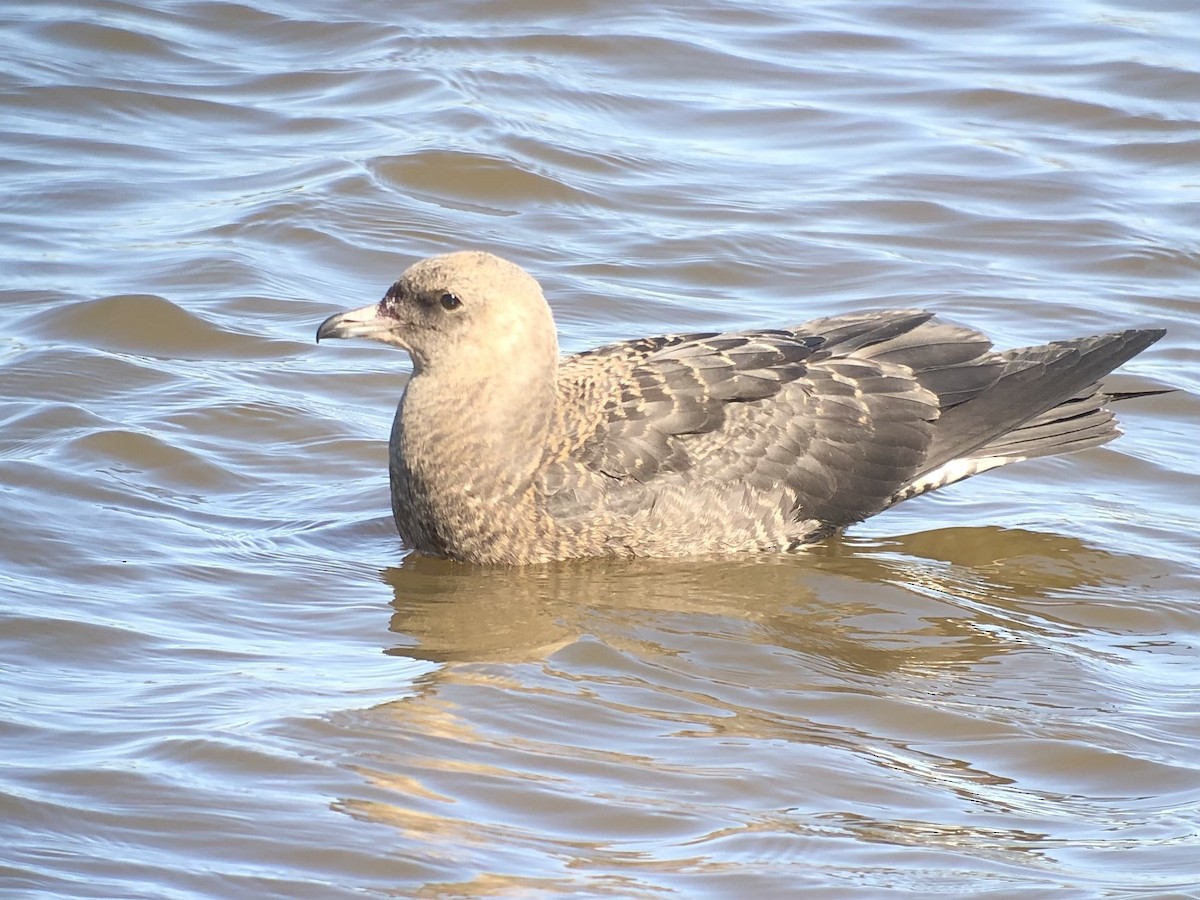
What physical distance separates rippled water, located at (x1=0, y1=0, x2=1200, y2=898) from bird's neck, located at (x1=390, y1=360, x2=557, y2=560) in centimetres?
17

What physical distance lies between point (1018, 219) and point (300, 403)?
14.9ft

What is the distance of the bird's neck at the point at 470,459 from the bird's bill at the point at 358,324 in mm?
268

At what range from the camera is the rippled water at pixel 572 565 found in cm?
504

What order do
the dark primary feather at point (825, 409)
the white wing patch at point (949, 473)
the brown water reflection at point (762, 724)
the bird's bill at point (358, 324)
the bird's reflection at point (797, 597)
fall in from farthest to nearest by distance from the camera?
the white wing patch at point (949, 473), the dark primary feather at point (825, 409), the bird's bill at point (358, 324), the bird's reflection at point (797, 597), the brown water reflection at point (762, 724)

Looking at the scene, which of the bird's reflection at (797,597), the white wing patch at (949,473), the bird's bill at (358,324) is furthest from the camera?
the white wing patch at (949,473)

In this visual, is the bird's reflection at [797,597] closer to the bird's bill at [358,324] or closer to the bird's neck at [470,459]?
the bird's neck at [470,459]

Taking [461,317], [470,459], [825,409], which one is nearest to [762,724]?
[470,459]

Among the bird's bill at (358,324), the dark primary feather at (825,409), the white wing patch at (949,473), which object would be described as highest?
the bird's bill at (358,324)

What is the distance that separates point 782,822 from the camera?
200 inches

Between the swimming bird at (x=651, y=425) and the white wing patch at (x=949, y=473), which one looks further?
the white wing patch at (x=949, y=473)

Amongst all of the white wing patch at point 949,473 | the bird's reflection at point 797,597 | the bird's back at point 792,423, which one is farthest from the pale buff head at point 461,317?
the white wing patch at point 949,473

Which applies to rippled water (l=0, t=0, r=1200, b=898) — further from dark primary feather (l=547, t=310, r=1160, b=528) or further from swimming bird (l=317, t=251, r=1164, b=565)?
dark primary feather (l=547, t=310, r=1160, b=528)

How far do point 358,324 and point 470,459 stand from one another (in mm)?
675

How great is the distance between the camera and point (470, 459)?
7070 mm
